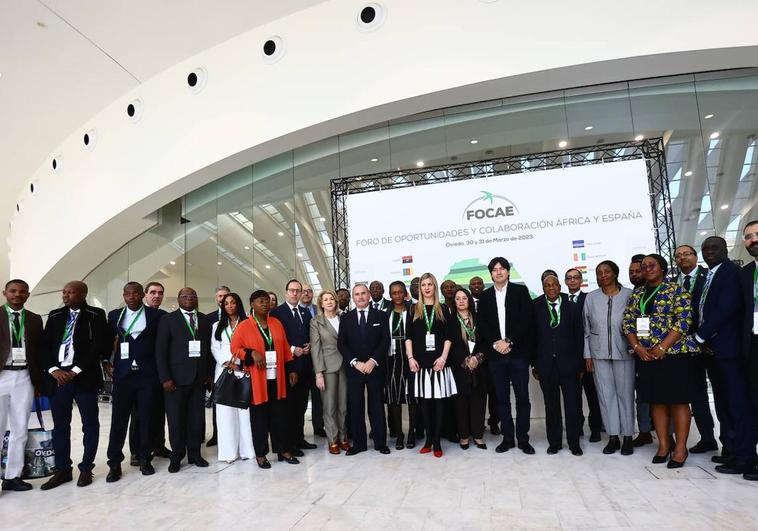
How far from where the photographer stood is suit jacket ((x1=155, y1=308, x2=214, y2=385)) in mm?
3963

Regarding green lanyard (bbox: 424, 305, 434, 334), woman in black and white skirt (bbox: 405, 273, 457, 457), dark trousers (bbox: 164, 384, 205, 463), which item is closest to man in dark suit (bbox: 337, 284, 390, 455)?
woman in black and white skirt (bbox: 405, 273, 457, 457)

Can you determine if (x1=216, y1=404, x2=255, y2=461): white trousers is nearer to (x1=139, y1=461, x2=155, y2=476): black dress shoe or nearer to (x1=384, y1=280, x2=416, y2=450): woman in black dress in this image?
(x1=139, y1=461, x2=155, y2=476): black dress shoe

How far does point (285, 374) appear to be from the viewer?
427cm

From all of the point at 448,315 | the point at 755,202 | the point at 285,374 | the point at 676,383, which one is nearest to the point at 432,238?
the point at 448,315

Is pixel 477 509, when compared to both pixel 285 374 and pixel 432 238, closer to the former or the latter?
pixel 285 374

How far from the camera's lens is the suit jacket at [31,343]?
3.55 meters

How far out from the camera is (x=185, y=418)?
4121 mm

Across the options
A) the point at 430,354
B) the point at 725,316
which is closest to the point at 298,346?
the point at 430,354

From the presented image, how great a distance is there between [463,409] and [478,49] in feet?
14.6

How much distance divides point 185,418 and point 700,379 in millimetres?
4109

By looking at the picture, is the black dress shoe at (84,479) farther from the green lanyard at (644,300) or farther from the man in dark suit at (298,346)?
the green lanyard at (644,300)

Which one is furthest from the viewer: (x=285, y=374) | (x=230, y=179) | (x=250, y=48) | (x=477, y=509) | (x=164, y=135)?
(x=230, y=179)

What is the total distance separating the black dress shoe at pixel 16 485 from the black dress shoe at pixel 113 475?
51 cm

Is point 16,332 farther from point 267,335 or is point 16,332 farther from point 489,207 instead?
point 489,207
